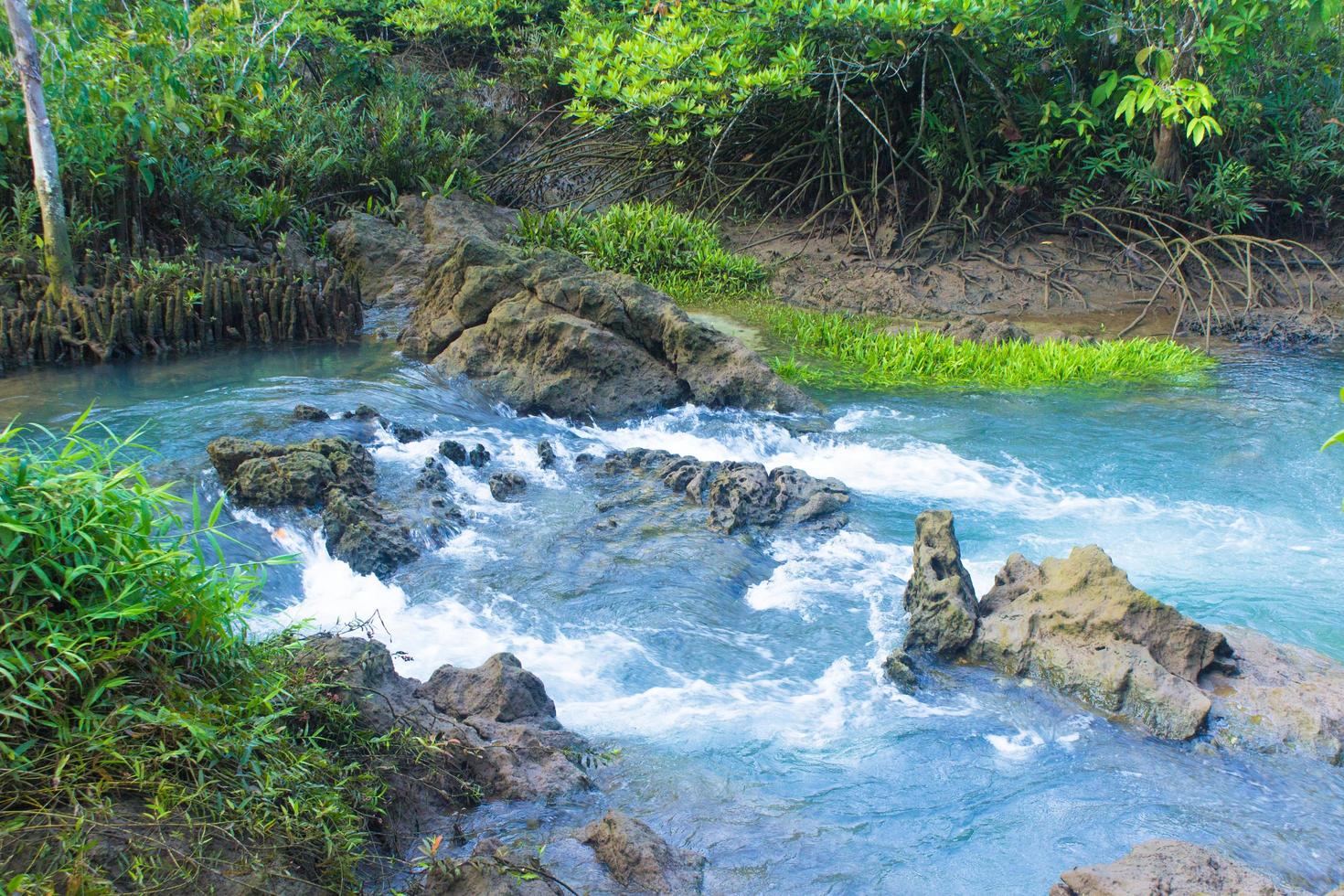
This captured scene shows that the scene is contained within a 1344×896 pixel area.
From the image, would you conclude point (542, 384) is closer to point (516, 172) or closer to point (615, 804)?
point (615, 804)

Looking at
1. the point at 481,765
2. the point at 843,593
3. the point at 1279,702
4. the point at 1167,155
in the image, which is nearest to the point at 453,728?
the point at 481,765

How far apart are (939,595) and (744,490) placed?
6.62ft

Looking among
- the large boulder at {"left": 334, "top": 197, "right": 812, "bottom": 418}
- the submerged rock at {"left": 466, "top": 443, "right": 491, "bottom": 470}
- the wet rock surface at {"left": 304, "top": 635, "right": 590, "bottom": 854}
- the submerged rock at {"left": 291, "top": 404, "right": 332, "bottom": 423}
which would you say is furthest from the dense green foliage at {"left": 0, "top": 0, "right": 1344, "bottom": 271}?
the wet rock surface at {"left": 304, "top": 635, "right": 590, "bottom": 854}

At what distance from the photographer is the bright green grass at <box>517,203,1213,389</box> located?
10484 mm

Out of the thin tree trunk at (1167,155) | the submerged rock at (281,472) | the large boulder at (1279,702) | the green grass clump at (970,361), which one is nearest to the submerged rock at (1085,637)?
the large boulder at (1279,702)

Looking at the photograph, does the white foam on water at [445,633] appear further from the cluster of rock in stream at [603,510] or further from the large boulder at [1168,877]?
the large boulder at [1168,877]

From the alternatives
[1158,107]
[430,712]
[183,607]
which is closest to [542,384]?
[430,712]

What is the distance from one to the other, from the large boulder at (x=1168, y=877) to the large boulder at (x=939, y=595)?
74.4 inches

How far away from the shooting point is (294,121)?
13.5 meters

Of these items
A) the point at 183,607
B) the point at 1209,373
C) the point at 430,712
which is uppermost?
the point at 183,607

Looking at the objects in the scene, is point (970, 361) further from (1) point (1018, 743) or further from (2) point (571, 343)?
(1) point (1018, 743)

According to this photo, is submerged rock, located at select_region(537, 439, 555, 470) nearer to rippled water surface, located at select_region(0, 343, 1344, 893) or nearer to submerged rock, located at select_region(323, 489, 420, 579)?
rippled water surface, located at select_region(0, 343, 1344, 893)

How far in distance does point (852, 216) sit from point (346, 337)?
708 centimetres

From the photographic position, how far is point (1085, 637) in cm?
491
